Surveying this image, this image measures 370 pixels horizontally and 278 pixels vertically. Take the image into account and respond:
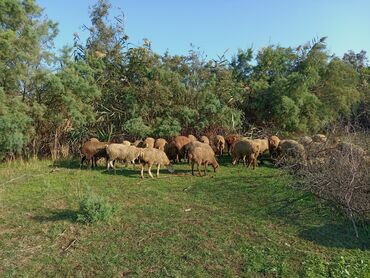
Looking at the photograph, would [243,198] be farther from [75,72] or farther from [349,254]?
[75,72]

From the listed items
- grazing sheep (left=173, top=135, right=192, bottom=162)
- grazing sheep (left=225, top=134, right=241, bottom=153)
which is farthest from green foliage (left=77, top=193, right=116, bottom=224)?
grazing sheep (left=225, top=134, right=241, bottom=153)

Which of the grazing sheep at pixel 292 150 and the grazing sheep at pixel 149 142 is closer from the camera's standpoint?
the grazing sheep at pixel 292 150

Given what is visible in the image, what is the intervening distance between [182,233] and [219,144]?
947 cm

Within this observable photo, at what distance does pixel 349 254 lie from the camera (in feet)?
22.2

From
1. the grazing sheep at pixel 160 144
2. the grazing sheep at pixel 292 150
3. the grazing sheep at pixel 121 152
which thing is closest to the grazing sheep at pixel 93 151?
the grazing sheep at pixel 121 152

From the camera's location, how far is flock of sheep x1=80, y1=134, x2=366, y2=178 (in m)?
12.2

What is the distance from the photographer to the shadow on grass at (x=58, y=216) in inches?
319

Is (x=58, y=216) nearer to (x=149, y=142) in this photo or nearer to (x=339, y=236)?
(x=339, y=236)

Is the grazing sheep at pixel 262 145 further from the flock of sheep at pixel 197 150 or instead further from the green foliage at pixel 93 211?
the green foliage at pixel 93 211

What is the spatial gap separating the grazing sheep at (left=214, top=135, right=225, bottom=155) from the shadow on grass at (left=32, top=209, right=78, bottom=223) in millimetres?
8989

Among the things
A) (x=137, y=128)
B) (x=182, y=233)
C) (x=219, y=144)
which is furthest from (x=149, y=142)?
(x=182, y=233)

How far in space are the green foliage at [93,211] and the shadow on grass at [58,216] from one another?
245 mm

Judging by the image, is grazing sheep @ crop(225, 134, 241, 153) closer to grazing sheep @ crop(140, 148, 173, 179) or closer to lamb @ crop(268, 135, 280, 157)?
lamb @ crop(268, 135, 280, 157)

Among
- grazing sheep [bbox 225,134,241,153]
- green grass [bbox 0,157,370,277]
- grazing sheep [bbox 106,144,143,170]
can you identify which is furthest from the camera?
grazing sheep [bbox 225,134,241,153]
